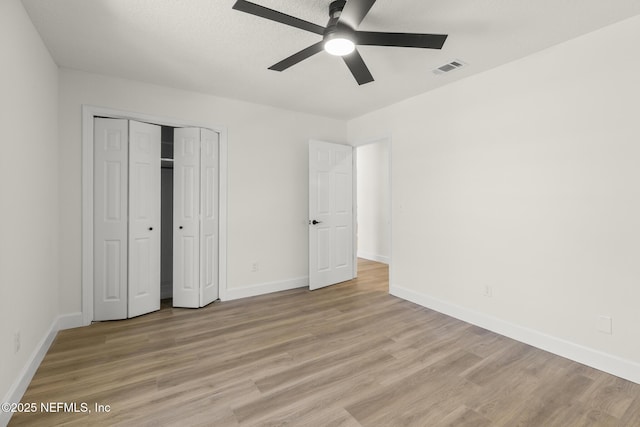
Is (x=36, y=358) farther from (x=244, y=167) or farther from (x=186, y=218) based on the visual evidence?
(x=244, y=167)

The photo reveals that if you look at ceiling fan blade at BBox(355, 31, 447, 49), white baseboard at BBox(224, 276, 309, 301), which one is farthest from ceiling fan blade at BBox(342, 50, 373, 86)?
white baseboard at BBox(224, 276, 309, 301)

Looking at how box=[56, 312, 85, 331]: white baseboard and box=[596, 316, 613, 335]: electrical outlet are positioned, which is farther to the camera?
box=[56, 312, 85, 331]: white baseboard

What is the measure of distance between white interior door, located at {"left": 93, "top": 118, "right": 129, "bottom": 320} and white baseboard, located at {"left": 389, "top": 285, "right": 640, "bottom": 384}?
3.48 meters

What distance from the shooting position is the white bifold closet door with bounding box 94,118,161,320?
10.5 ft

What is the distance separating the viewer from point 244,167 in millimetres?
4066

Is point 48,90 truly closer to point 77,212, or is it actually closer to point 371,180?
point 77,212

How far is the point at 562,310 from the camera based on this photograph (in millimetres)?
2580

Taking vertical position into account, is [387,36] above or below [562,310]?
above

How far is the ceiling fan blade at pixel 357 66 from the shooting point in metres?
2.19

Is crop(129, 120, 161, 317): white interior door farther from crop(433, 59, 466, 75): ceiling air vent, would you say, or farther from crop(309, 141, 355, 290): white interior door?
crop(433, 59, 466, 75): ceiling air vent

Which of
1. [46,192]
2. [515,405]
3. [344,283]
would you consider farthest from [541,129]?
[46,192]

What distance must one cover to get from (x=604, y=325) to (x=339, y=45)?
114 inches

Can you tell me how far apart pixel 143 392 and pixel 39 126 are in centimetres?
224

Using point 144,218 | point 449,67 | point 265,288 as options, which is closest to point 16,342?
point 144,218
